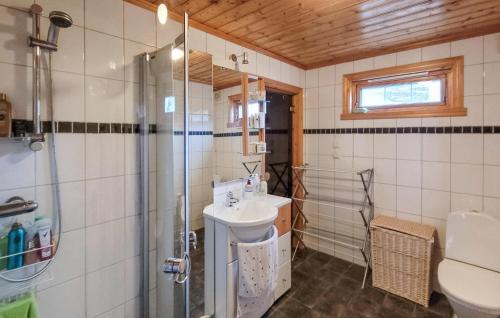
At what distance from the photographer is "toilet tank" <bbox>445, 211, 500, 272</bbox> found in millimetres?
1879

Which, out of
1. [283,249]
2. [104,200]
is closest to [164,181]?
[104,200]

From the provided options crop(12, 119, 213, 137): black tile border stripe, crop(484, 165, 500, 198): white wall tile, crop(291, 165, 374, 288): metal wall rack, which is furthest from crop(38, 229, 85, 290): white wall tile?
crop(484, 165, 500, 198): white wall tile

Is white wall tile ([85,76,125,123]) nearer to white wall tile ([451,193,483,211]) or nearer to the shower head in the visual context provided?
the shower head

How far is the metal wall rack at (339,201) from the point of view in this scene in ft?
8.77

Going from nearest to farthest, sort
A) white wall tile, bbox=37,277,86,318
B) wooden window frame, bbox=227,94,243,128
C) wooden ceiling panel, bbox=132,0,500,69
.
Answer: white wall tile, bbox=37,277,86,318 → wooden ceiling panel, bbox=132,0,500,69 → wooden window frame, bbox=227,94,243,128

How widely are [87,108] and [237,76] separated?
4.03 ft

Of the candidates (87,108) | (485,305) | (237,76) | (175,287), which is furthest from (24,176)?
(485,305)

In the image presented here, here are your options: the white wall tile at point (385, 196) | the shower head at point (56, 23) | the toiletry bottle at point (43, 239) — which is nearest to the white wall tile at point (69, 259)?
the toiletry bottle at point (43, 239)

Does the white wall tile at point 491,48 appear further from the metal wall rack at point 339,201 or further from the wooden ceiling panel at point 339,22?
the metal wall rack at point 339,201

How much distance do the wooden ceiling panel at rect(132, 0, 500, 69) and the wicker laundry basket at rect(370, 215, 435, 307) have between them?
1727 mm

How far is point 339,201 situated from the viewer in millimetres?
2916

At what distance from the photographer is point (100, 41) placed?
4.59 feet

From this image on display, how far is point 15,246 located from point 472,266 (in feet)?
9.65

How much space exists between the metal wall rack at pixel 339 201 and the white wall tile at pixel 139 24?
2062mm
